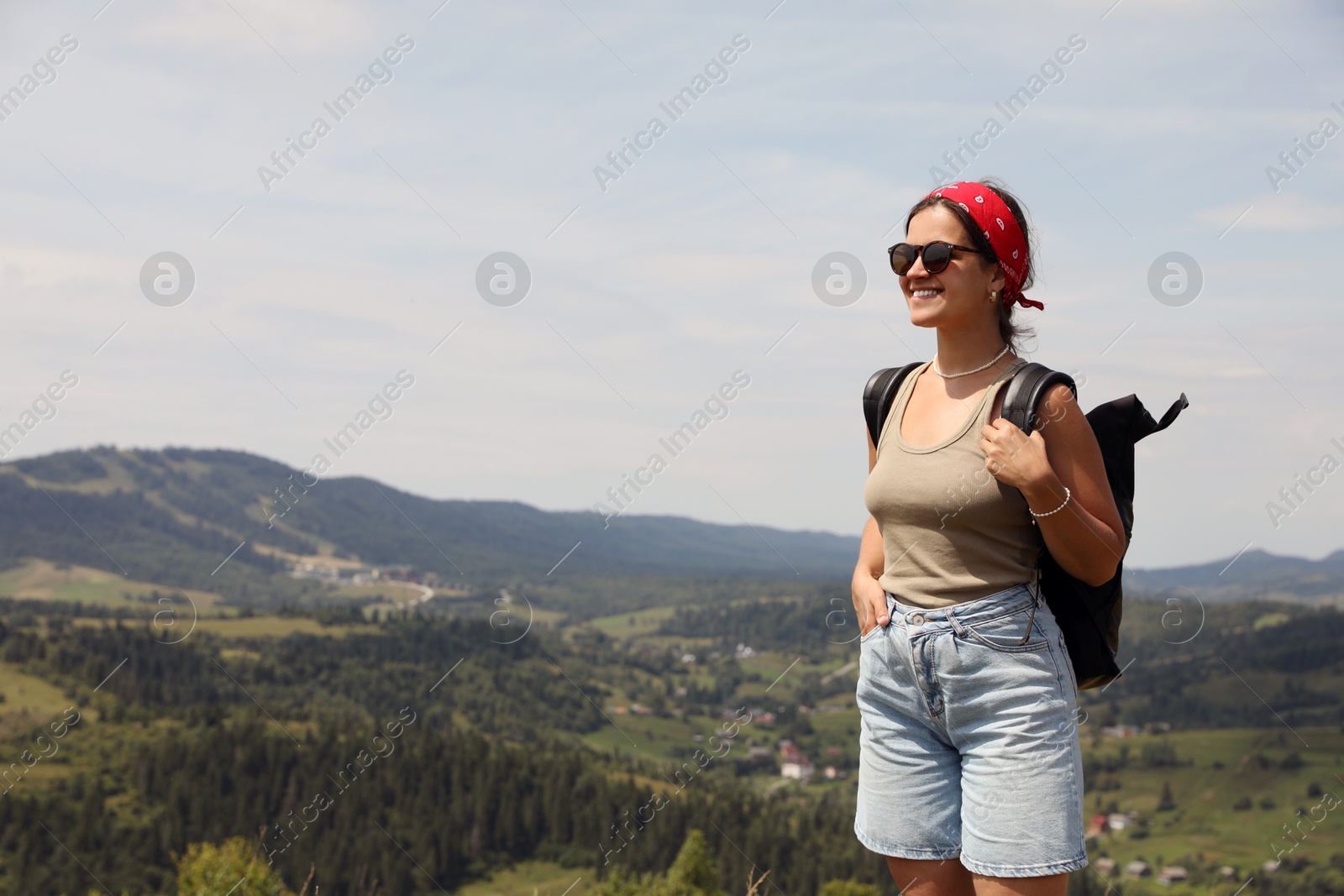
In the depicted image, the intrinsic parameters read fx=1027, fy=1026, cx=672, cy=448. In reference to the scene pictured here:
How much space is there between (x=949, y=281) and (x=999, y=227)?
23 centimetres

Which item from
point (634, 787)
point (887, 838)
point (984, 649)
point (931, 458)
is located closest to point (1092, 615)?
point (984, 649)

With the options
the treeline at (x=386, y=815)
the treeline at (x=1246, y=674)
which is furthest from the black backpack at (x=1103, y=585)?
the treeline at (x=1246, y=674)

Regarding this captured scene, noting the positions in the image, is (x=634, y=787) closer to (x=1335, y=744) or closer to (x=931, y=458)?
(x=1335, y=744)

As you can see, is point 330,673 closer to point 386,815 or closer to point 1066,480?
A: point 386,815

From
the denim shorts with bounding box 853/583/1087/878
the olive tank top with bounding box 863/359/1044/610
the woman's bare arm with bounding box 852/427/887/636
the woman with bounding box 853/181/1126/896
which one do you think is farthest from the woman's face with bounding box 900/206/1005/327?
the denim shorts with bounding box 853/583/1087/878

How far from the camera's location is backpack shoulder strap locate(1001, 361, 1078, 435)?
2939 millimetres

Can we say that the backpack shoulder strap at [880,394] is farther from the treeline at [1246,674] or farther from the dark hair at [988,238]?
the treeline at [1246,674]

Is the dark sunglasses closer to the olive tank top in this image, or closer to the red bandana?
the red bandana

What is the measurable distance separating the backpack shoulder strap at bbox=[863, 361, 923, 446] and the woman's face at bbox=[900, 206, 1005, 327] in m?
0.34

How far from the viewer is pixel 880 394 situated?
3.64m

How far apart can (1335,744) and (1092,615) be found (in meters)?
162

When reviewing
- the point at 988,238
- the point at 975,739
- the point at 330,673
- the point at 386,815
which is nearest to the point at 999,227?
the point at 988,238

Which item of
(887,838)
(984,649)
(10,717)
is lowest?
(10,717)

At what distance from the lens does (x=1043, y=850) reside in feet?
9.37
